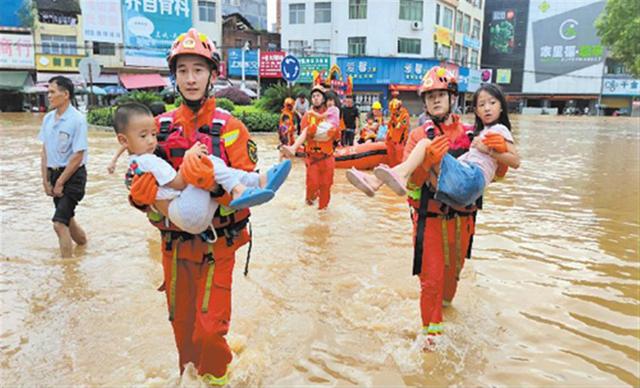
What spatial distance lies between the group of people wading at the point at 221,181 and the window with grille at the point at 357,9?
40.9m

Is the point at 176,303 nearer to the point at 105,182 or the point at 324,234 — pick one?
the point at 324,234

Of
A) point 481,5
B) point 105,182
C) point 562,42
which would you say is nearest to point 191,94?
point 105,182

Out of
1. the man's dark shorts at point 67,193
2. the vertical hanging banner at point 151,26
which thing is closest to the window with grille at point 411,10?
the vertical hanging banner at point 151,26

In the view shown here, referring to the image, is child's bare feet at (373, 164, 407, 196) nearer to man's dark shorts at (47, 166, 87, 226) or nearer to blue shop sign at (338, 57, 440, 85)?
man's dark shorts at (47, 166, 87, 226)

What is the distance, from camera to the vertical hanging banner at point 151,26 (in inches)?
1645

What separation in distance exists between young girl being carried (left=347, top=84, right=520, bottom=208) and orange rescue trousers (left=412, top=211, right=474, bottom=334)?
303mm

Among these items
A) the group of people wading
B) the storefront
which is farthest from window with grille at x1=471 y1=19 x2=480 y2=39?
the group of people wading

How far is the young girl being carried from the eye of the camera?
3.28 m

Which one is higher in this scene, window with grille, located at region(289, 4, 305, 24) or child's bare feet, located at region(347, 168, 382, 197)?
A: window with grille, located at region(289, 4, 305, 24)

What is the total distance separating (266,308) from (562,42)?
70.0m

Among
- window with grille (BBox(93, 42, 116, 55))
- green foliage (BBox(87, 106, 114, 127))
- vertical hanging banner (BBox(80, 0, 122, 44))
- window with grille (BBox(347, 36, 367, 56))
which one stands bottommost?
green foliage (BBox(87, 106, 114, 127))

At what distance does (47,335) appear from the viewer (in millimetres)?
4160

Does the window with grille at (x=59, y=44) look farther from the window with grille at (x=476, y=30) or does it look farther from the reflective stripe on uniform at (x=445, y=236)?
the reflective stripe on uniform at (x=445, y=236)

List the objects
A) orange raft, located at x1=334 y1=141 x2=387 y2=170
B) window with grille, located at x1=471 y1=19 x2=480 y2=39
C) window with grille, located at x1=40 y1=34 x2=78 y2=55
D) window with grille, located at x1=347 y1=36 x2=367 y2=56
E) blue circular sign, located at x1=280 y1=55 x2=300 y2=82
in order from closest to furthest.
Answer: orange raft, located at x1=334 y1=141 x2=387 y2=170
blue circular sign, located at x1=280 y1=55 x2=300 y2=82
window with grille, located at x1=40 y1=34 x2=78 y2=55
window with grille, located at x1=347 y1=36 x2=367 y2=56
window with grille, located at x1=471 y1=19 x2=480 y2=39
